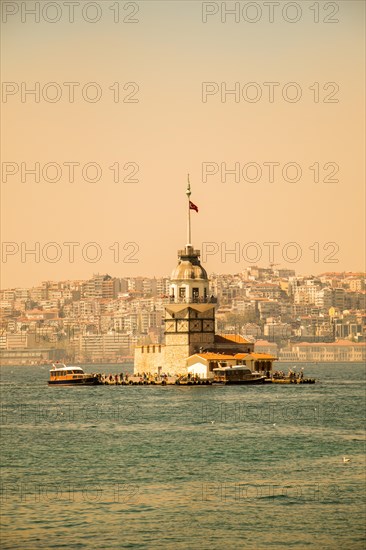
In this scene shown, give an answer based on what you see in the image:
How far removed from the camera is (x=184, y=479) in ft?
132

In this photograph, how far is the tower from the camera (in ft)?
309

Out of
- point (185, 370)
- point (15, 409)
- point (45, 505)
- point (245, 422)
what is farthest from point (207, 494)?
point (185, 370)

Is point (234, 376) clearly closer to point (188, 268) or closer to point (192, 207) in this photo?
point (188, 268)

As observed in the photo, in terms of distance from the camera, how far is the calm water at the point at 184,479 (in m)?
32.9

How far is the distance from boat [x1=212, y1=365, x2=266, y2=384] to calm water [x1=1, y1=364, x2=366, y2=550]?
24353mm

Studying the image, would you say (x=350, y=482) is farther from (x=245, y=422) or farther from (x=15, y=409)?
(x=15, y=409)

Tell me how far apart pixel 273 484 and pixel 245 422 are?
2054 cm

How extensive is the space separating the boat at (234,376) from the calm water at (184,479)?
2435cm

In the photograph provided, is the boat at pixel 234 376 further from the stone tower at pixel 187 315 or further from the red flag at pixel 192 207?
the red flag at pixel 192 207

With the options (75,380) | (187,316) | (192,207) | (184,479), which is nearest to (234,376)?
(187,316)

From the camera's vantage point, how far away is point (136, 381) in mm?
96812

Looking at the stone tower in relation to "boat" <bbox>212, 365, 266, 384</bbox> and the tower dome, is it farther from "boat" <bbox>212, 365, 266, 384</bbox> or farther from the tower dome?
"boat" <bbox>212, 365, 266, 384</bbox>

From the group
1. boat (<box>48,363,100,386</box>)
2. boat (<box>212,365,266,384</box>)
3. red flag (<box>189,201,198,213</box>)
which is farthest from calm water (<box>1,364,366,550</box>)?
boat (<box>48,363,100,386</box>)

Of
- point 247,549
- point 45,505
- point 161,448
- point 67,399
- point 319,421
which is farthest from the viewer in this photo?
point 67,399
